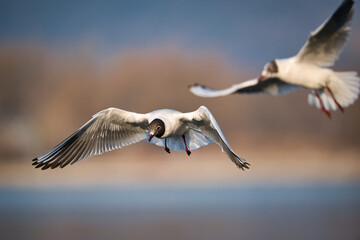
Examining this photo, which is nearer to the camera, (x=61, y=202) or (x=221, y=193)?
(x=61, y=202)

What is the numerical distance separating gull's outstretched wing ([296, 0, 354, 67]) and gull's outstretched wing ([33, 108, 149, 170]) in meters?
1.32

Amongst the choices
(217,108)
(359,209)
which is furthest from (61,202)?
(359,209)

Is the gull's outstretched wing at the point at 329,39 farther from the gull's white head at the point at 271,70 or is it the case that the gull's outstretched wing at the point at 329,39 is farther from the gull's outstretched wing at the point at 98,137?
the gull's outstretched wing at the point at 98,137

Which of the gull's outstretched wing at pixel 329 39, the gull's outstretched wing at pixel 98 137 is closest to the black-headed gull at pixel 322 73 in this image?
the gull's outstretched wing at pixel 329 39

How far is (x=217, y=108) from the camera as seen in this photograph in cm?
1030

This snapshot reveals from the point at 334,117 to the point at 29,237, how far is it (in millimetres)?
7441

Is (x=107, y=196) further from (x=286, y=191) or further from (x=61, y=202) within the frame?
(x=286, y=191)

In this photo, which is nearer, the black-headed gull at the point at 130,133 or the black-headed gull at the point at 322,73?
the black-headed gull at the point at 130,133

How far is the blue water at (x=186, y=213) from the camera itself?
216 inches

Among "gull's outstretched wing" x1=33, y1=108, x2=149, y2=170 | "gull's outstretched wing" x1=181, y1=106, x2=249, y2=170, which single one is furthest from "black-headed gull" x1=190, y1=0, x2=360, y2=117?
"gull's outstretched wing" x1=33, y1=108, x2=149, y2=170

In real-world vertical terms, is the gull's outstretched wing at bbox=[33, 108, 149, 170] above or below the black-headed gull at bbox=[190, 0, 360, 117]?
below

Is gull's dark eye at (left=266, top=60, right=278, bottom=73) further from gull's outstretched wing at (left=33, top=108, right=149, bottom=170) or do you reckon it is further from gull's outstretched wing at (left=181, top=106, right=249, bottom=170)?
gull's outstretched wing at (left=33, top=108, right=149, bottom=170)

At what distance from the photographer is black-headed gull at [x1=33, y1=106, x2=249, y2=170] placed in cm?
359

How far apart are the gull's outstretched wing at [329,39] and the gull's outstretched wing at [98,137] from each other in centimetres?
132
